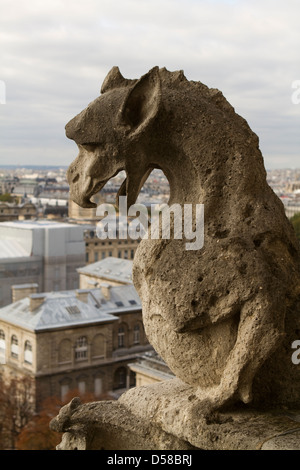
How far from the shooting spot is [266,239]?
407 cm

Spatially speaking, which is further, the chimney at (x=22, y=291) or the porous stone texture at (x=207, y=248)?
the chimney at (x=22, y=291)

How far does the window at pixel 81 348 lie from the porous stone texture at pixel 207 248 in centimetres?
2967

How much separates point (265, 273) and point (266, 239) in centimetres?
24

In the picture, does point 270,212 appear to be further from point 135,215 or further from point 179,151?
point 135,215

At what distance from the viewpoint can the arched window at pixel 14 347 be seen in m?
33.8

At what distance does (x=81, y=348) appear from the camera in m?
34.0

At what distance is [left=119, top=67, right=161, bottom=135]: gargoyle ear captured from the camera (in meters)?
4.12

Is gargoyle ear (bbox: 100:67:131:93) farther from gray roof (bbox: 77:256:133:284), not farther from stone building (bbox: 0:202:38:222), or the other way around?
stone building (bbox: 0:202:38:222)

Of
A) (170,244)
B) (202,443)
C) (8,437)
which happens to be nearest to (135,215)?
(170,244)

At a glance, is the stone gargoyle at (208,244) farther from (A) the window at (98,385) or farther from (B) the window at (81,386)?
(A) the window at (98,385)

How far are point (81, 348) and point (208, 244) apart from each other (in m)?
30.7

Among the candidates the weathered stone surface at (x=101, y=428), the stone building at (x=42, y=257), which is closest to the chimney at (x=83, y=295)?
the stone building at (x=42, y=257)
